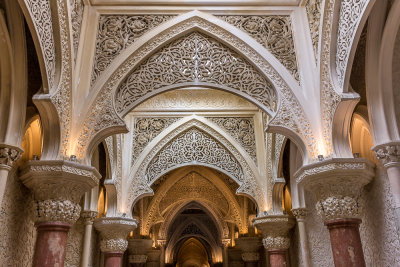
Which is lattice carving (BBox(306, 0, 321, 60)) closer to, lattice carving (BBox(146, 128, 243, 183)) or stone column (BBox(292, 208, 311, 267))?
stone column (BBox(292, 208, 311, 267))

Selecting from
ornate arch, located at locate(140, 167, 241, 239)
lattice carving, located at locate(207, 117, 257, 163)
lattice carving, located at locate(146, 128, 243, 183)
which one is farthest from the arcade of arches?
ornate arch, located at locate(140, 167, 241, 239)

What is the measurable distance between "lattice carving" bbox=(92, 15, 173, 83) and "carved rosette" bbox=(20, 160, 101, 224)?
1589 mm

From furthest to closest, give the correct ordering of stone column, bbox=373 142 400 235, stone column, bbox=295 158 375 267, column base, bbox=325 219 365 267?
stone column, bbox=295 158 375 267
column base, bbox=325 219 365 267
stone column, bbox=373 142 400 235

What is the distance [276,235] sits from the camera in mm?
9414

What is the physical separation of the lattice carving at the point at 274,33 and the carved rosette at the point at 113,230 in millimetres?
5365

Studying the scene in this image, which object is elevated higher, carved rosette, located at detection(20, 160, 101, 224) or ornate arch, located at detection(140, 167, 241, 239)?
ornate arch, located at detection(140, 167, 241, 239)

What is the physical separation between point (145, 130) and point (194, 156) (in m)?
1.41

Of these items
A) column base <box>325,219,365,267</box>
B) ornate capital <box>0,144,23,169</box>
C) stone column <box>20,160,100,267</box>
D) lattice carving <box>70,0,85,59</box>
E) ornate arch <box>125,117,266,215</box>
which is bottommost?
column base <box>325,219,365,267</box>

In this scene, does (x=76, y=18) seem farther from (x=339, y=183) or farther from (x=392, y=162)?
(x=392, y=162)

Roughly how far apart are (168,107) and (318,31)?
4.95 m

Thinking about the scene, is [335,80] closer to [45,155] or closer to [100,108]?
[100,108]

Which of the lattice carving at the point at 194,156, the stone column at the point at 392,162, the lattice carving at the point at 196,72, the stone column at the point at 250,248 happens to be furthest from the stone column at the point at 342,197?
the stone column at the point at 250,248

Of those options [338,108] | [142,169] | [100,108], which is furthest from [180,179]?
[338,108]

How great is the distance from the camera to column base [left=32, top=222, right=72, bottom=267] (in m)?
4.94
